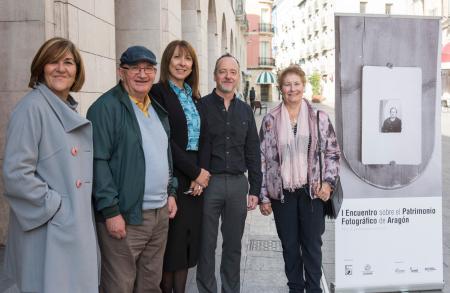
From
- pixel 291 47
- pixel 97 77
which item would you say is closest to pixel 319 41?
pixel 291 47

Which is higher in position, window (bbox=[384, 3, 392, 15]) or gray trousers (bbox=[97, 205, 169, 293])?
window (bbox=[384, 3, 392, 15])

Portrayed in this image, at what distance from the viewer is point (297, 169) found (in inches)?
153

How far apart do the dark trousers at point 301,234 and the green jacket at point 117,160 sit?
1421 millimetres

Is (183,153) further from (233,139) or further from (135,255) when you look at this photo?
(135,255)

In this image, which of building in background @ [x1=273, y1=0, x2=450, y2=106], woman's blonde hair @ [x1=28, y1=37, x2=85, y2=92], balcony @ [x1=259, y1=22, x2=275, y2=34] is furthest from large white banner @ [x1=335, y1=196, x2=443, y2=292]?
balcony @ [x1=259, y1=22, x2=275, y2=34]

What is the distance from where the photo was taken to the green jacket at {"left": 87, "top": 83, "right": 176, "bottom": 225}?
9.68 ft

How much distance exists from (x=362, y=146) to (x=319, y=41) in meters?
61.6

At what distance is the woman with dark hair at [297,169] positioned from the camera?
Result: 3920 millimetres

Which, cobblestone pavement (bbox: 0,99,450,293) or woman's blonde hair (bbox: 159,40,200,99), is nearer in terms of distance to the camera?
woman's blonde hair (bbox: 159,40,200,99)

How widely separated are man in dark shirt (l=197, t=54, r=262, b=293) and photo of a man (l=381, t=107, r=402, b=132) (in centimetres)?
119

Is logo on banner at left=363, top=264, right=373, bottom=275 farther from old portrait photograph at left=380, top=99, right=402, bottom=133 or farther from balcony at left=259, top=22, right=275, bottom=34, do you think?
balcony at left=259, top=22, right=275, bottom=34

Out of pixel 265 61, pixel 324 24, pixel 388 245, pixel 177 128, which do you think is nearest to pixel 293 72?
pixel 177 128

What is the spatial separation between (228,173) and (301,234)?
2.88ft

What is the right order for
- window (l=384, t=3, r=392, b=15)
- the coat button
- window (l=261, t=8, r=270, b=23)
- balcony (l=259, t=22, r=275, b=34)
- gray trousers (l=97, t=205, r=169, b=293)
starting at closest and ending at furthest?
the coat button → gray trousers (l=97, t=205, r=169, b=293) → window (l=384, t=3, r=392, b=15) → window (l=261, t=8, r=270, b=23) → balcony (l=259, t=22, r=275, b=34)
